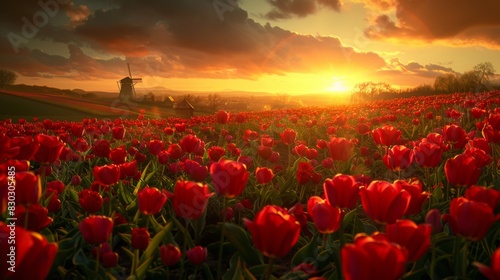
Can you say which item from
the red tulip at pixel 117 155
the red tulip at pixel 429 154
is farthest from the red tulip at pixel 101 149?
the red tulip at pixel 429 154

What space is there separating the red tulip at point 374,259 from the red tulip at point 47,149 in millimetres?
2536

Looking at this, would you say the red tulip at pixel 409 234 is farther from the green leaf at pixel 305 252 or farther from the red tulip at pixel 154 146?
the red tulip at pixel 154 146

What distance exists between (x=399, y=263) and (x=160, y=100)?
66.6 metres

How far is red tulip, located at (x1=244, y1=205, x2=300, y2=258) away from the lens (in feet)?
5.26

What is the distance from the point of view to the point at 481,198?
193 cm

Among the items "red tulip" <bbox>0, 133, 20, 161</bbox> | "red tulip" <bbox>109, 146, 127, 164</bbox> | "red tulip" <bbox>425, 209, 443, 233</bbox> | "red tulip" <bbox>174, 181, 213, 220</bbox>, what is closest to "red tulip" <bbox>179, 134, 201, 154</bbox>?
"red tulip" <bbox>109, 146, 127, 164</bbox>

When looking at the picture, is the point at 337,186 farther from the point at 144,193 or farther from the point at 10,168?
the point at 10,168

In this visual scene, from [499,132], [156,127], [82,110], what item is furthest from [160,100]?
[499,132]

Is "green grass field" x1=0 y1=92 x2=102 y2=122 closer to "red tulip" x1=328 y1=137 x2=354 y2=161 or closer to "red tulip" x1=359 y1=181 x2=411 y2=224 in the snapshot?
"red tulip" x1=328 y1=137 x2=354 y2=161

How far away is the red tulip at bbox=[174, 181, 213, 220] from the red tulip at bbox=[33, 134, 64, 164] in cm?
134

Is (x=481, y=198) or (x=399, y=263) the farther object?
(x=481, y=198)

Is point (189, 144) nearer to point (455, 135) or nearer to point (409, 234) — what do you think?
point (409, 234)

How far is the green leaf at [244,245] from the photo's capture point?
2.60 meters

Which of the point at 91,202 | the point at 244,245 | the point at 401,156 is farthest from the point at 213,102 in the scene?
the point at 244,245
